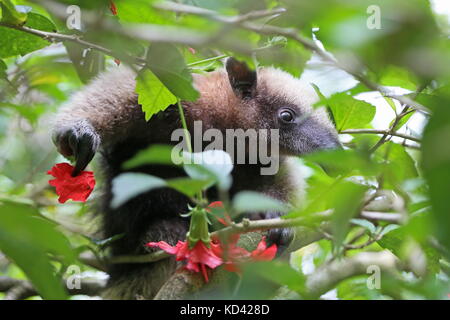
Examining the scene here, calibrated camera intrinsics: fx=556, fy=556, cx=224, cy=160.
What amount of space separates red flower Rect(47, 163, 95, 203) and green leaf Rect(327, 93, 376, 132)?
1.15 meters

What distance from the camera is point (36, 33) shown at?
210 centimetres

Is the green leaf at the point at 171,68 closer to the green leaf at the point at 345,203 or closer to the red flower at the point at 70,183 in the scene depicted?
the red flower at the point at 70,183

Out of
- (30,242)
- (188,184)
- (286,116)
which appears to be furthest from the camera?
(286,116)

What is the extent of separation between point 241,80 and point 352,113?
41.9 inches

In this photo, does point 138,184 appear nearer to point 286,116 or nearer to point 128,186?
point 128,186

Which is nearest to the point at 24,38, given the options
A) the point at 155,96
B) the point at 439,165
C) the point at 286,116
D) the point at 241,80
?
the point at 155,96

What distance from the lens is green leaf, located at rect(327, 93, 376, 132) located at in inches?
102

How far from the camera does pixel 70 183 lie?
231cm

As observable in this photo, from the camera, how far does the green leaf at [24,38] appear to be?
2191 mm

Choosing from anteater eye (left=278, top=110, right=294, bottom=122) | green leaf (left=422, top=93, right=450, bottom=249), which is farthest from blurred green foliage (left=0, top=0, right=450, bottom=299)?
anteater eye (left=278, top=110, right=294, bottom=122)
